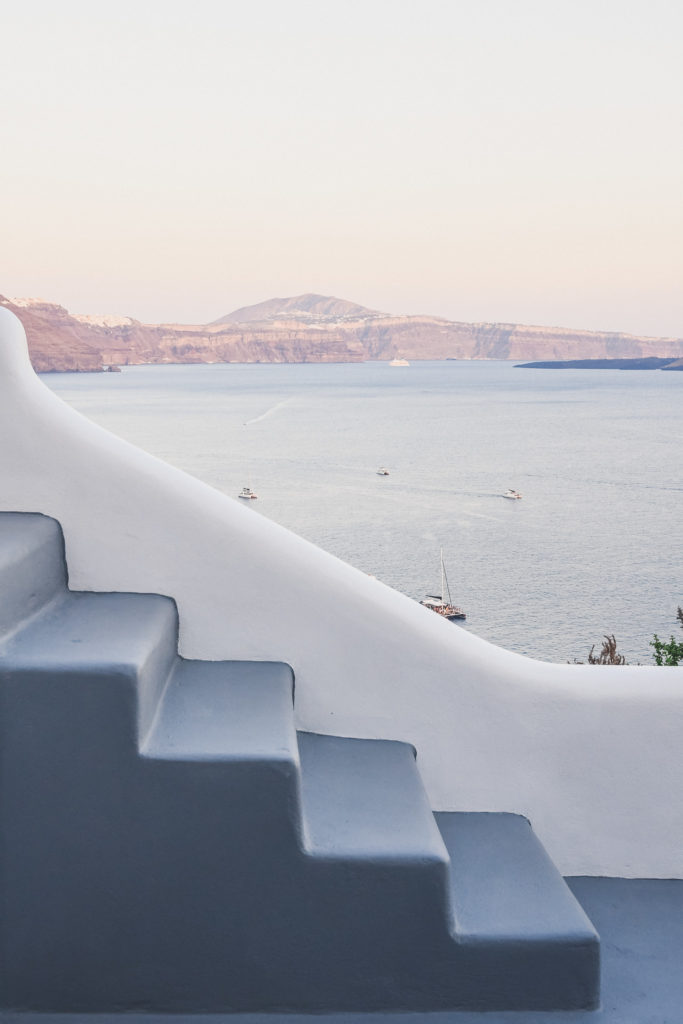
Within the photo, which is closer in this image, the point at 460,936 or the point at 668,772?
the point at 460,936

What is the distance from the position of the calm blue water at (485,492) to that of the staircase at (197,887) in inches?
950

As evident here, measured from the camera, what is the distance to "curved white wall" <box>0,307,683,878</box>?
1923 mm

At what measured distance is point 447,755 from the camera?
1986mm

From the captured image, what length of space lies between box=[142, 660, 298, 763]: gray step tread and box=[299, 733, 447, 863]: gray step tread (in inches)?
6.0

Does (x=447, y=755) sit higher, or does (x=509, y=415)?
(x=447, y=755)

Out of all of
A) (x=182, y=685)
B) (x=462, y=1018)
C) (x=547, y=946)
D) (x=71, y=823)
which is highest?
(x=182, y=685)

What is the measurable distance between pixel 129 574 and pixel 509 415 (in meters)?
86.9

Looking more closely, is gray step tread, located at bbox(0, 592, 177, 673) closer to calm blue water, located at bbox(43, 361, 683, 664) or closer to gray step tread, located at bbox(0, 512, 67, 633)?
gray step tread, located at bbox(0, 512, 67, 633)

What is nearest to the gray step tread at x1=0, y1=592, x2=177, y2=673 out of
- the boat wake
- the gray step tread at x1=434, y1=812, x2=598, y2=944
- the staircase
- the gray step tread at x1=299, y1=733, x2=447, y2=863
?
the staircase

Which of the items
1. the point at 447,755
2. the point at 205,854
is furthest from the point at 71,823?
the point at 447,755

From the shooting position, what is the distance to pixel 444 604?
27875mm

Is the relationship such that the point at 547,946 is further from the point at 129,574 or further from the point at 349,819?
the point at 129,574

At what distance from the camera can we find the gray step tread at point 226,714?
5.03ft

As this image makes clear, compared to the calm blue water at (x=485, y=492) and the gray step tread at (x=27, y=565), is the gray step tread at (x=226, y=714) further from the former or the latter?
the calm blue water at (x=485, y=492)
